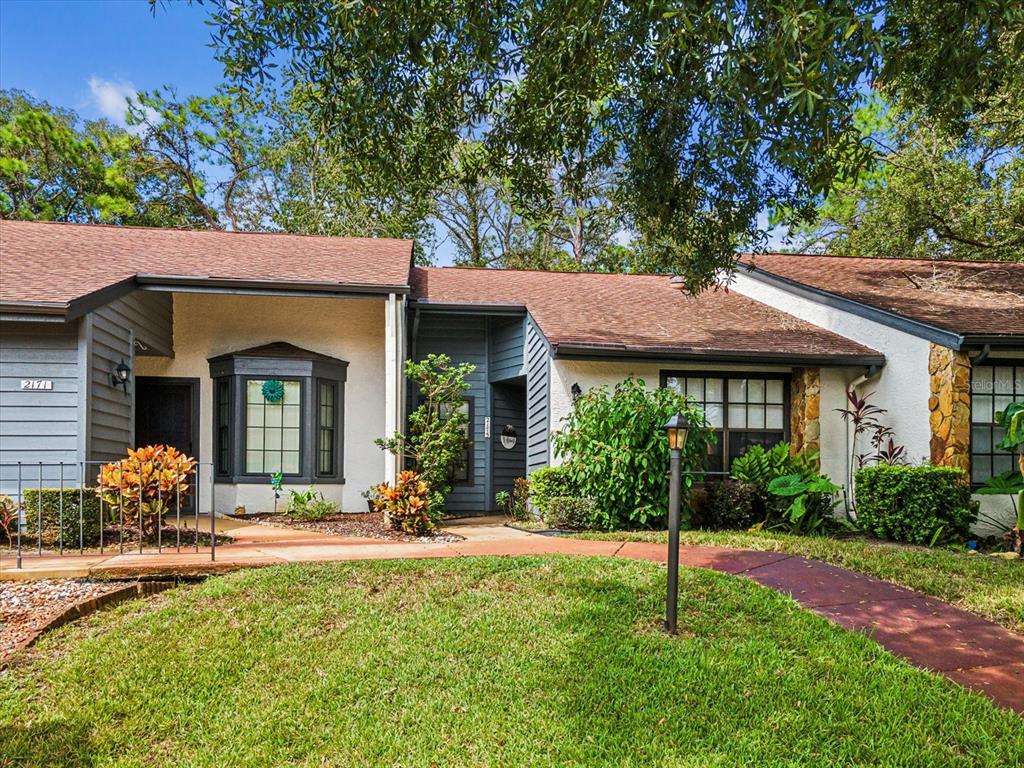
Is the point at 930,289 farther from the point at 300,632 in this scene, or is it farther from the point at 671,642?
the point at 300,632

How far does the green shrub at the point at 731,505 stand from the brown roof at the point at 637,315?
185 cm

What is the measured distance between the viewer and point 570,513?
886 cm

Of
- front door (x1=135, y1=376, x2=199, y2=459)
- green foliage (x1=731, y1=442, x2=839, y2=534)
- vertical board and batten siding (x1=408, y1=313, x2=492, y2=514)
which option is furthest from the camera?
vertical board and batten siding (x1=408, y1=313, x2=492, y2=514)

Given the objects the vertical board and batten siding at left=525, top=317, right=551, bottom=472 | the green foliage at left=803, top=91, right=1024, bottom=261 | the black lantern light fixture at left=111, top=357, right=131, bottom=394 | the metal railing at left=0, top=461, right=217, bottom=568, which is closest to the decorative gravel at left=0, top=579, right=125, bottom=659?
the metal railing at left=0, top=461, right=217, bottom=568

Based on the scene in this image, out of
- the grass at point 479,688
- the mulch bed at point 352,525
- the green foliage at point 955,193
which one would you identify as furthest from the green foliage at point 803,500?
the green foliage at point 955,193

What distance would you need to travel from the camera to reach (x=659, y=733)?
3246mm

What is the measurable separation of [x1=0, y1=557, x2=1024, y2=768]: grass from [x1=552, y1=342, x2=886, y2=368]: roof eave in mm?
4499

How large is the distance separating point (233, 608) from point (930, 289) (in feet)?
36.4

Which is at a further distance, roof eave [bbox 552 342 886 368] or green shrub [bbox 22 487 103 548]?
roof eave [bbox 552 342 886 368]

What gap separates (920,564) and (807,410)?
3.74 metres

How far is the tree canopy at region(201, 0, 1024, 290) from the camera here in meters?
4.22

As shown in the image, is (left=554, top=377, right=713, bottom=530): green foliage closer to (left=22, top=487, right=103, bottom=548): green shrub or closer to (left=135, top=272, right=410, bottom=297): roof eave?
(left=135, top=272, right=410, bottom=297): roof eave

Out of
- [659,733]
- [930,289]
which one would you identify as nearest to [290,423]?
[659,733]

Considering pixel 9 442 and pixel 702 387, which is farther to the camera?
pixel 702 387
